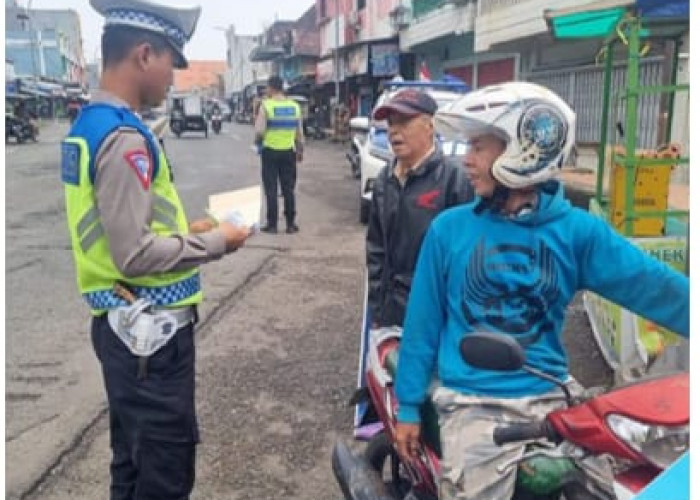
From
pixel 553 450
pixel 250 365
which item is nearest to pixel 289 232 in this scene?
pixel 250 365

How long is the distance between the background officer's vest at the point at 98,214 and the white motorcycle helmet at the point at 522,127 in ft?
2.99

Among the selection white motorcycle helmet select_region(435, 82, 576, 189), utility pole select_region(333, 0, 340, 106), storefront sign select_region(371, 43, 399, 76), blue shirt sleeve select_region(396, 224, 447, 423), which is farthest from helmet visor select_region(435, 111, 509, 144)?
utility pole select_region(333, 0, 340, 106)

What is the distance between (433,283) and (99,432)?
2.60 metres

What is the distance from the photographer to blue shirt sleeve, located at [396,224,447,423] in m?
2.17

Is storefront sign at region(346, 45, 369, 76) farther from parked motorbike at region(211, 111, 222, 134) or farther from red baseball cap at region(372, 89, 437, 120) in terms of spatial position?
red baseball cap at region(372, 89, 437, 120)

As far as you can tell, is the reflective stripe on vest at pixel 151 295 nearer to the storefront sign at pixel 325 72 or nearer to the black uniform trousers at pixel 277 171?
the black uniform trousers at pixel 277 171

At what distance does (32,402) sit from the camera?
442 cm

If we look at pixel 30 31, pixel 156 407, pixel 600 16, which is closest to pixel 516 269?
pixel 156 407

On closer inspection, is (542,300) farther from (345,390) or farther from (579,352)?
(579,352)

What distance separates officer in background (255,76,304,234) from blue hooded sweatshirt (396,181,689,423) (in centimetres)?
772

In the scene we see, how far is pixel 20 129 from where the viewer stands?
1156 inches

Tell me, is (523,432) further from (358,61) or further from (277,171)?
(358,61)

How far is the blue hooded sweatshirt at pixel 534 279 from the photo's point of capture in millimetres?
2061

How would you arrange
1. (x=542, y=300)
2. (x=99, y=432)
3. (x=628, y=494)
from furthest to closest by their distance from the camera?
(x=99, y=432), (x=542, y=300), (x=628, y=494)
